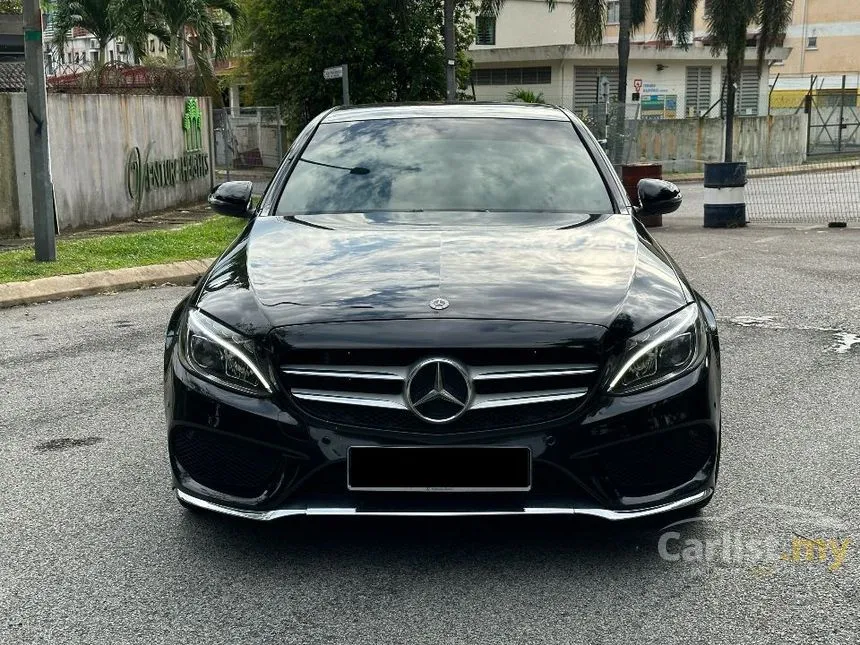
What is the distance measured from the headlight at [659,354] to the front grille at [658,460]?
0.17 m

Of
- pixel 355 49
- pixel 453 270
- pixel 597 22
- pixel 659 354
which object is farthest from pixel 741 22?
pixel 659 354

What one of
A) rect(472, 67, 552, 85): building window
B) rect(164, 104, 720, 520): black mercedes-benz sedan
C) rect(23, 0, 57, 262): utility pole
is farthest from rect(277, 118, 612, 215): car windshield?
rect(472, 67, 552, 85): building window

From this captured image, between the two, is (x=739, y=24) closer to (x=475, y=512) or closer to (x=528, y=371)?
(x=528, y=371)

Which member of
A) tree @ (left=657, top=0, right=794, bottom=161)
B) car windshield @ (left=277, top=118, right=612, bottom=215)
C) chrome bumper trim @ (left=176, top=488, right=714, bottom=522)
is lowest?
chrome bumper trim @ (left=176, top=488, right=714, bottom=522)

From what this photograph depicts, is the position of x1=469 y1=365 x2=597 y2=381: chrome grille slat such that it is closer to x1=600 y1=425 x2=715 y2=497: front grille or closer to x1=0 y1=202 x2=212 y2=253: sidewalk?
x1=600 y1=425 x2=715 y2=497: front grille

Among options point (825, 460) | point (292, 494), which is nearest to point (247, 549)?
point (292, 494)

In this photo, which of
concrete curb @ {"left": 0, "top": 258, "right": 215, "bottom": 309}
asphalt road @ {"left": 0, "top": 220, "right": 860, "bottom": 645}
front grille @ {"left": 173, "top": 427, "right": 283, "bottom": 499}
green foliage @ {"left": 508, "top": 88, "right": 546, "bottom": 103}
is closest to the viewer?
asphalt road @ {"left": 0, "top": 220, "right": 860, "bottom": 645}

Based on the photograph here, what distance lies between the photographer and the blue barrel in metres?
16.9

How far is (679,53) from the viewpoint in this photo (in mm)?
51562

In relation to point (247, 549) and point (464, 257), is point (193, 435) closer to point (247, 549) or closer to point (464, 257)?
point (247, 549)

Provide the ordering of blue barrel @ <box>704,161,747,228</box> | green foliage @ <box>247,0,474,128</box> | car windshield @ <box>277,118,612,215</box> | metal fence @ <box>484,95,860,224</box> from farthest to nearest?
green foliage @ <box>247,0,474,128</box>
metal fence @ <box>484,95,860,224</box>
blue barrel @ <box>704,161,747,228</box>
car windshield @ <box>277,118,612,215</box>

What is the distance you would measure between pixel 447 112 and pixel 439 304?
219 cm

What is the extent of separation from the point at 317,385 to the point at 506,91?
4898 centimetres

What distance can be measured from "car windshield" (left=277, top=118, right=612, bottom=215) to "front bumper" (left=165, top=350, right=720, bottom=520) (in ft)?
4.92
